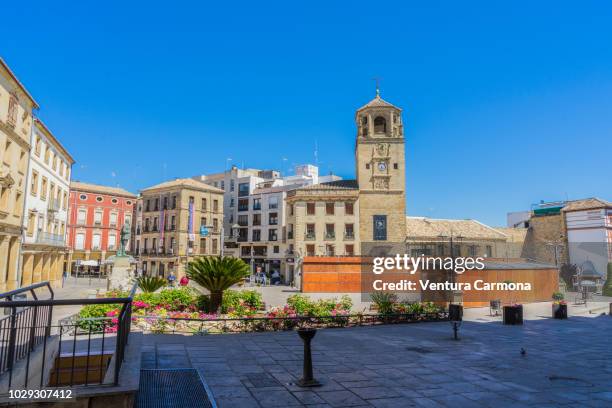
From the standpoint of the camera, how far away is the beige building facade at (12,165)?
24.0 metres

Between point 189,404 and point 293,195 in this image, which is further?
point 293,195

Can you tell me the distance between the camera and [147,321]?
1226 centimetres

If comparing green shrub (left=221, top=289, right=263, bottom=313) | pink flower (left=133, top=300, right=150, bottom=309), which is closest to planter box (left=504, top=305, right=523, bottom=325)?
green shrub (left=221, top=289, right=263, bottom=313)

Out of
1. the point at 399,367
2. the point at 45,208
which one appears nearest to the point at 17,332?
the point at 399,367

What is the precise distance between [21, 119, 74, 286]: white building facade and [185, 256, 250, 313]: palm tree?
762 inches

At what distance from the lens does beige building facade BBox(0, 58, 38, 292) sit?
946 inches

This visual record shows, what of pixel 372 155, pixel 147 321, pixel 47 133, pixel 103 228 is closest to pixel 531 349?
pixel 147 321

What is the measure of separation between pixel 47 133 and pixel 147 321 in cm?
2571

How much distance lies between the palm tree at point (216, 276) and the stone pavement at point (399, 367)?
12.8 ft

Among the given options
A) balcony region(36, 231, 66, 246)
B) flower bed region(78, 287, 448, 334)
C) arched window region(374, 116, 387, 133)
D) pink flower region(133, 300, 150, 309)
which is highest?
arched window region(374, 116, 387, 133)

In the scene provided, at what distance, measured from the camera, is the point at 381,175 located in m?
46.5

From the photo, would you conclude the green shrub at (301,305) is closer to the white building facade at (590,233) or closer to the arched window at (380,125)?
the arched window at (380,125)

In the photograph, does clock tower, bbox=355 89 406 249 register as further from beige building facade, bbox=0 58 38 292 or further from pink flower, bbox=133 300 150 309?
pink flower, bbox=133 300 150 309

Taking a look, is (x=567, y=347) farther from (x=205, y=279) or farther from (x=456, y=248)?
(x=456, y=248)
